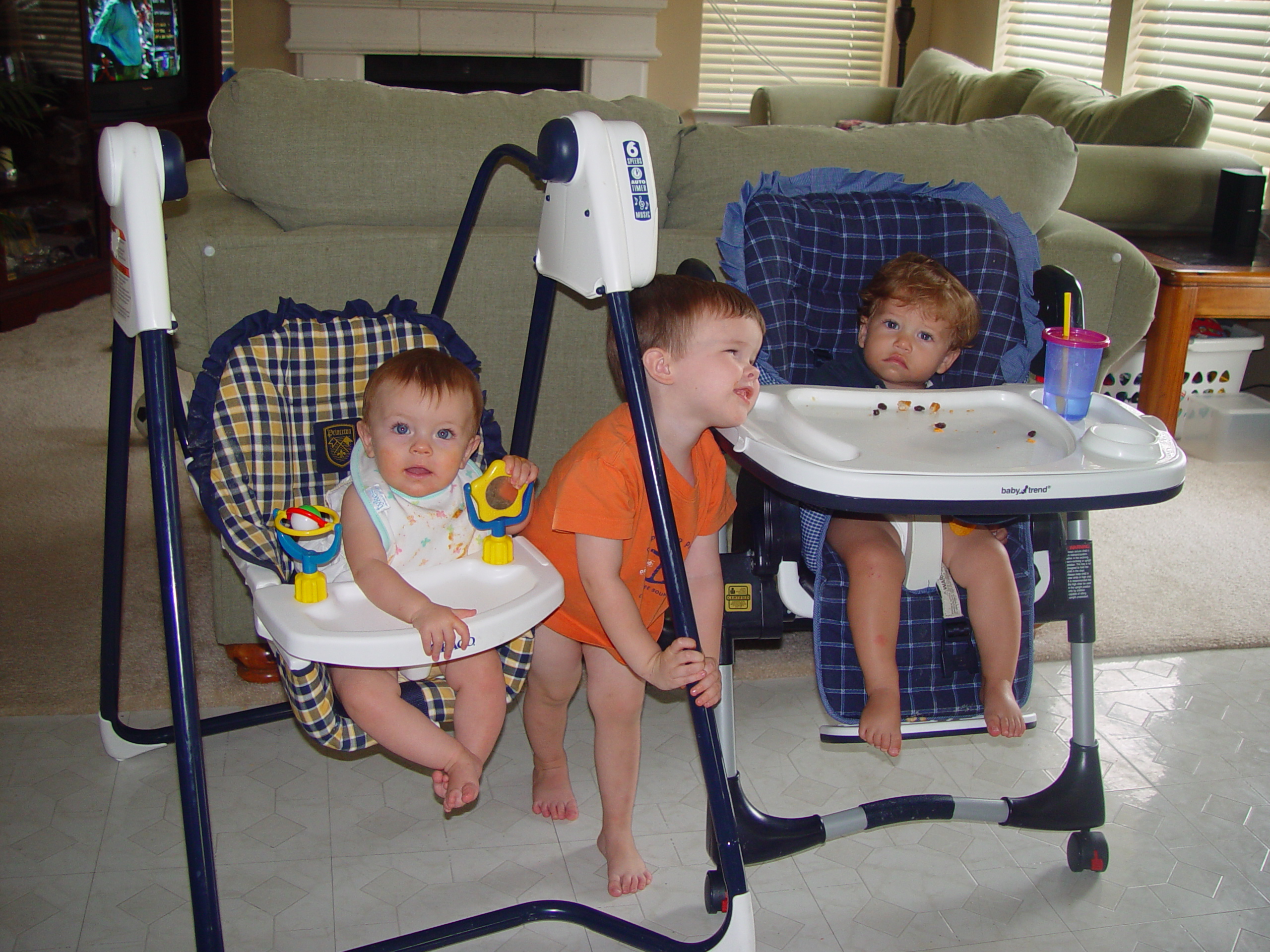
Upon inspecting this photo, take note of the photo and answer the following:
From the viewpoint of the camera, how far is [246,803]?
5.35ft

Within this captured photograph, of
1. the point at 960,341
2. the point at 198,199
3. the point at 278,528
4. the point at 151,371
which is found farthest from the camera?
the point at 198,199

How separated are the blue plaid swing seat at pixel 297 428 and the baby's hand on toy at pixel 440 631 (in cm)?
13

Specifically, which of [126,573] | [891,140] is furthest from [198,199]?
[891,140]

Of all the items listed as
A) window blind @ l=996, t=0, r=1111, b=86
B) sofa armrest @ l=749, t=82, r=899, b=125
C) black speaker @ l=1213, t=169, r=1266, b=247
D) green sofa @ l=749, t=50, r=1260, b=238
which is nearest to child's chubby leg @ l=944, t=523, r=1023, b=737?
green sofa @ l=749, t=50, r=1260, b=238

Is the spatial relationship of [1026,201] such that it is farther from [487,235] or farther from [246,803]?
[246,803]

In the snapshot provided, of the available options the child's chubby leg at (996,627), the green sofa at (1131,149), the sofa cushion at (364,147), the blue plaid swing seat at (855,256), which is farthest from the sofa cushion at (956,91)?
the child's chubby leg at (996,627)

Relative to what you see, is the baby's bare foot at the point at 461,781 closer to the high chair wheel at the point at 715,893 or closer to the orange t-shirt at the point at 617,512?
the orange t-shirt at the point at 617,512

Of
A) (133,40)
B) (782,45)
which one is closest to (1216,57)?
(782,45)

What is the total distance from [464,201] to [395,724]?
0.94 metres

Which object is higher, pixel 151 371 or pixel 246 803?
pixel 151 371

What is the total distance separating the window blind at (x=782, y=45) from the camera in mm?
5723

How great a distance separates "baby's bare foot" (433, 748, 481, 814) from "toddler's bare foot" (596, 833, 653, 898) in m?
0.28

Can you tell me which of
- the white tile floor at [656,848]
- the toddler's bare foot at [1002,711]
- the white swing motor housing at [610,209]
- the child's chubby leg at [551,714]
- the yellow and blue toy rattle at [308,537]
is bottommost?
the white tile floor at [656,848]

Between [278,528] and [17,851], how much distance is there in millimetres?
680
